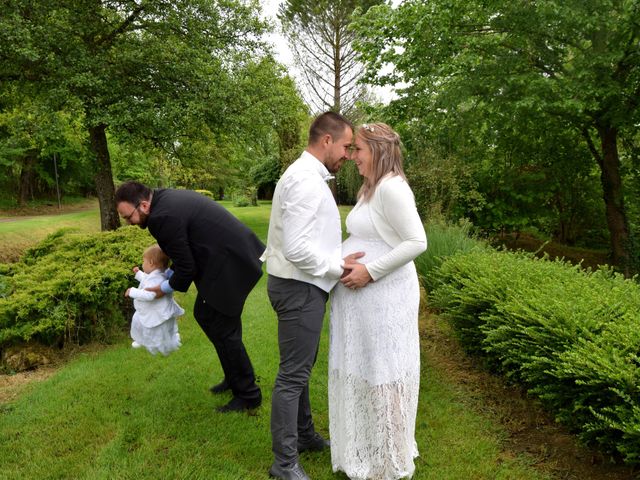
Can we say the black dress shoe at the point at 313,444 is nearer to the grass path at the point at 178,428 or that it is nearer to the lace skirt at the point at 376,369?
the grass path at the point at 178,428

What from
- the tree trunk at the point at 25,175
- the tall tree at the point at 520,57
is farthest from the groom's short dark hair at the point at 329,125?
the tree trunk at the point at 25,175

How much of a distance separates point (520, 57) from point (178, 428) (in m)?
10.8

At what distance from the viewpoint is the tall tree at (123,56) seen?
10609 millimetres

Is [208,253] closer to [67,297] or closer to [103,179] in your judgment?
[67,297]

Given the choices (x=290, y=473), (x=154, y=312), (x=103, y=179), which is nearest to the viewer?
(x=290, y=473)

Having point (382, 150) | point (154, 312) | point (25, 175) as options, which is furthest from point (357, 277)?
point (25, 175)

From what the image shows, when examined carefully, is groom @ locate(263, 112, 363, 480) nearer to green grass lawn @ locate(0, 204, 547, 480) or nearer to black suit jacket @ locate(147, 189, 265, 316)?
green grass lawn @ locate(0, 204, 547, 480)

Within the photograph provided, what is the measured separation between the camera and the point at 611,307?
10.6ft

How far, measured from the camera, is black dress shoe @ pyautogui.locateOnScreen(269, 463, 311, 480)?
273 cm

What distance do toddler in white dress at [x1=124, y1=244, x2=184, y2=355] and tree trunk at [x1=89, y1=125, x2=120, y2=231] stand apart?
11.0 m

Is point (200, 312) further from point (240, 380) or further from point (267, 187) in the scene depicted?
point (267, 187)

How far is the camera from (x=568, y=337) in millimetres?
3061

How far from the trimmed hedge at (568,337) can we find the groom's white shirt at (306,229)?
161 cm

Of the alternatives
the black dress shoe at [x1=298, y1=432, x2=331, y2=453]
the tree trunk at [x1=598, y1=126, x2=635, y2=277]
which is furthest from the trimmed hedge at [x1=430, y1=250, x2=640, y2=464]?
the tree trunk at [x1=598, y1=126, x2=635, y2=277]
